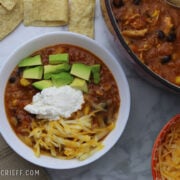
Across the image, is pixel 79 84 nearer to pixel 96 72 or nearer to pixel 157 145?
pixel 96 72

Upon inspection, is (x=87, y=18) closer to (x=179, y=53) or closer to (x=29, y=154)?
(x=179, y=53)

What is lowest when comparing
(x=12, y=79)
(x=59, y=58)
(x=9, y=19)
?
(x=12, y=79)

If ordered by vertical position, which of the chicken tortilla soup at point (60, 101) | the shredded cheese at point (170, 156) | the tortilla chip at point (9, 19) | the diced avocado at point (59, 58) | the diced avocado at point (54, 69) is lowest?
the shredded cheese at point (170, 156)

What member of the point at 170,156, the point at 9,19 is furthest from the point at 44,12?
the point at 170,156

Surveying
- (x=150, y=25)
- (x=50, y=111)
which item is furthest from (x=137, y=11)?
(x=50, y=111)

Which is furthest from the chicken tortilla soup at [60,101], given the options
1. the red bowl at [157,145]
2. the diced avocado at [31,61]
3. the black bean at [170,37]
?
the black bean at [170,37]

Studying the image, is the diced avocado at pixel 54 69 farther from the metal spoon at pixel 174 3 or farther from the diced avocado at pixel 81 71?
the metal spoon at pixel 174 3
